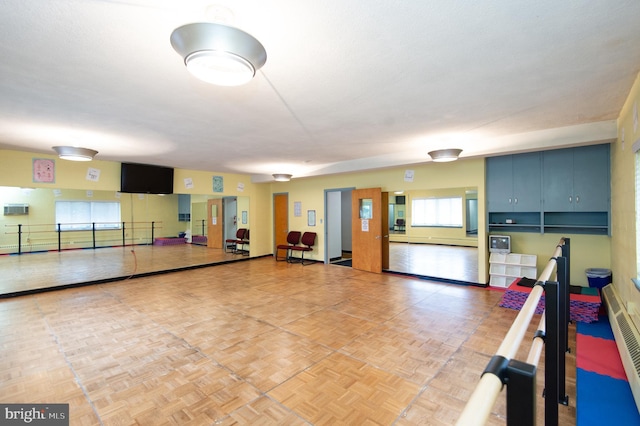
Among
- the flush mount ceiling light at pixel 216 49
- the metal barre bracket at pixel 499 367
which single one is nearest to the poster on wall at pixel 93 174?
the flush mount ceiling light at pixel 216 49

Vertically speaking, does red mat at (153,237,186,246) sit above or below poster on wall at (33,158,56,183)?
below

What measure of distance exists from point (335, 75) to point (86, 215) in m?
8.99

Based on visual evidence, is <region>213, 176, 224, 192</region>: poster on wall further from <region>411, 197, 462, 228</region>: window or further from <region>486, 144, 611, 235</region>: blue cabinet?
<region>486, 144, 611, 235</region>: blue cabinet

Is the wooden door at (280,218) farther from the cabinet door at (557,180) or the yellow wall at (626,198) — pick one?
the yellow wall at (626,198)

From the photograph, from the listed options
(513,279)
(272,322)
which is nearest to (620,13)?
(272,322)

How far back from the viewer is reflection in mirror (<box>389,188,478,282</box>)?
6.95 m

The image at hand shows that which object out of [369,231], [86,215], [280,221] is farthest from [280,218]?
[86,215]

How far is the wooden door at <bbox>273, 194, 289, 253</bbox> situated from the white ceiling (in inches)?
191

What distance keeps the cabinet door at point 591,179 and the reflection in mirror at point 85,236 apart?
8336 millimetres

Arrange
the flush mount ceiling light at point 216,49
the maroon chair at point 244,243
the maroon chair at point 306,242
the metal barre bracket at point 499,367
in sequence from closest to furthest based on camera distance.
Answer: the metal barre bracket at point 499,367 → the flush mount ceiling light at point 216,49 → the maroon chair at point 306,242 → the maroon chair at point 244,243

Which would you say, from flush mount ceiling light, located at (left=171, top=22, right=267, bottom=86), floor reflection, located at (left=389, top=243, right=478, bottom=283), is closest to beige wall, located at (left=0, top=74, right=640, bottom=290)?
floor reflection, located at (left=389, top=243, right=478, bottom=283)

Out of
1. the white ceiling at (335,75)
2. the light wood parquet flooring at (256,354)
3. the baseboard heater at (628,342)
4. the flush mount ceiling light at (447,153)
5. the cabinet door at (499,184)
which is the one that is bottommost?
the light wood parquet flooring at (256,354)

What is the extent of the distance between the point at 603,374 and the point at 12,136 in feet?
25.0

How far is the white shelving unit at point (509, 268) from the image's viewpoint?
5.18 metres
